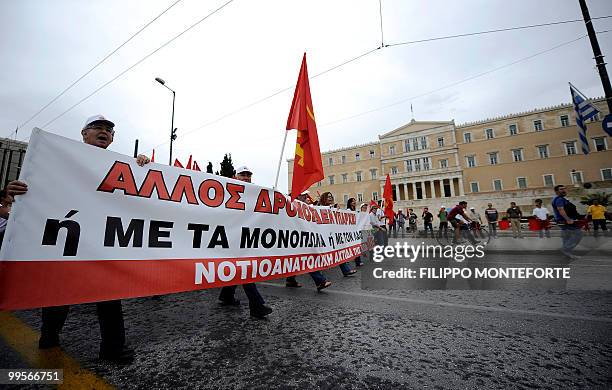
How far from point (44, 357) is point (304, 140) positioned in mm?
3488

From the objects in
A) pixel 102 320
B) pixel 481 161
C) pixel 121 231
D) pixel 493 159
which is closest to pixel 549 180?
pixel 493 159

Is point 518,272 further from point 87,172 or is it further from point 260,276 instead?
point 87,172

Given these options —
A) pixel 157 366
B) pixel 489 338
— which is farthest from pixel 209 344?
pixel 489 338

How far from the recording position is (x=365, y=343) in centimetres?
214

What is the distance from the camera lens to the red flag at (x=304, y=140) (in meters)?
3.99

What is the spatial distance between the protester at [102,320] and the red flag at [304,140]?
6.94ft

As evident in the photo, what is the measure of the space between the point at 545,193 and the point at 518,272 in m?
41.3

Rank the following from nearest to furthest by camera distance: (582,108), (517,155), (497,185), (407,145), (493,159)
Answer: (582,108) → (517,155) → (497,185) → (493,159) → (407,145)

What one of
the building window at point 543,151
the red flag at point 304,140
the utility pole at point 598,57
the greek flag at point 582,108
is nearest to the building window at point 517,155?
the building window at point 543,151

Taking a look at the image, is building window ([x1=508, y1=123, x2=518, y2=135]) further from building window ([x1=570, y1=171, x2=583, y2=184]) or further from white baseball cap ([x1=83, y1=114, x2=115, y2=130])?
white baseball cap ([x1=83, y1=114, x2=115, y2=130])

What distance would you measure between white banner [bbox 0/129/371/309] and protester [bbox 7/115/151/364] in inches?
7.6

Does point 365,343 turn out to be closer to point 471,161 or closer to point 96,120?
point 96,120

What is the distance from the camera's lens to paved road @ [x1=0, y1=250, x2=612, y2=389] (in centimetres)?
163

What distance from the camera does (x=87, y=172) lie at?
197cm
